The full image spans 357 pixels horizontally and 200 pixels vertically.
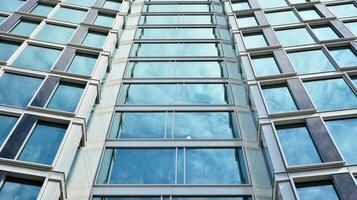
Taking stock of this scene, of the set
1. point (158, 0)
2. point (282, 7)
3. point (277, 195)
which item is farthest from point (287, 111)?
point (158, 0)

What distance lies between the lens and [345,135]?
18.0 m

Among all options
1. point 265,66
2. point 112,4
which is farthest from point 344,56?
point 112,4

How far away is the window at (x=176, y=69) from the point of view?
91.1 feet

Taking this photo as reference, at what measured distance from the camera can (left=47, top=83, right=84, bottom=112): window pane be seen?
20031 millimetres

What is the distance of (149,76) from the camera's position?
91.0ft

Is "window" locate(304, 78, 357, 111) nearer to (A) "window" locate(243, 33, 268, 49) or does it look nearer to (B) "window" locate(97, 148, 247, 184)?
(B) "window" locate(97, 148, 247, 184)

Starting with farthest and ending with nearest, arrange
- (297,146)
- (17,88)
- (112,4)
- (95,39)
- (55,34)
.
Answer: (112,4)
(95,39)
(55,34)
(17,88)
(297,146)

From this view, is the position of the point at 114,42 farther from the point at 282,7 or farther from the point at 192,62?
the point at 282,7

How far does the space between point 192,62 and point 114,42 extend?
533 cm

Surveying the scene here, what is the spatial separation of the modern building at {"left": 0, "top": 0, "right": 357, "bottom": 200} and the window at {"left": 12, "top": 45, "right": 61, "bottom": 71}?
3.9 inches

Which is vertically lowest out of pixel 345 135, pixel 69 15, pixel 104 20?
pixel 345 135

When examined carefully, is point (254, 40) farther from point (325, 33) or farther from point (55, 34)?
point (55, 34)

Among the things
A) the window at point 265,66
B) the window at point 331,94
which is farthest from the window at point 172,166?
the window at point 265,66

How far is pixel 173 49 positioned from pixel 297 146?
14.8 m
